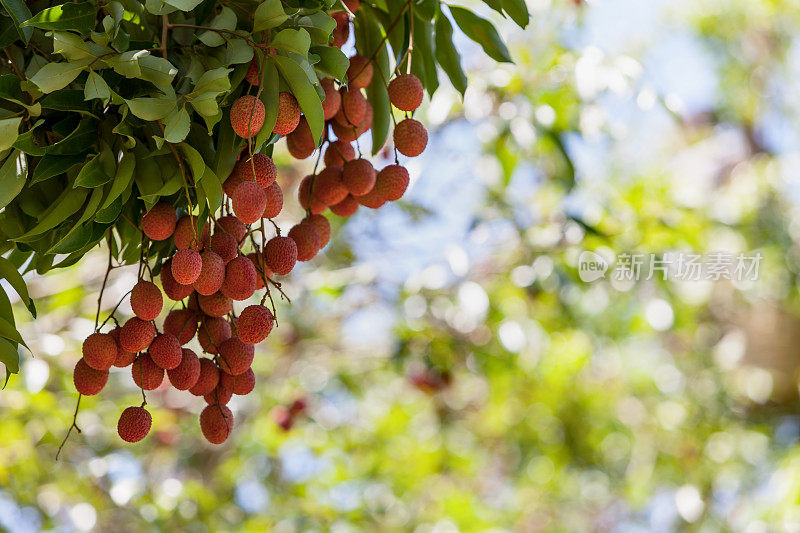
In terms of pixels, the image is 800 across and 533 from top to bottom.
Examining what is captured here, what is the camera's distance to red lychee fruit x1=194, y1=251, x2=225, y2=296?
1.62 feet

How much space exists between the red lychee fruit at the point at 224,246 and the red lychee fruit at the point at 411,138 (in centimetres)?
15

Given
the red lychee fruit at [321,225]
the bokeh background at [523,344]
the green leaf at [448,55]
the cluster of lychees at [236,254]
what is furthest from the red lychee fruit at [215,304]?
the bokeh background at [523,344]

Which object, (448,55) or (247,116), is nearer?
(247,116)

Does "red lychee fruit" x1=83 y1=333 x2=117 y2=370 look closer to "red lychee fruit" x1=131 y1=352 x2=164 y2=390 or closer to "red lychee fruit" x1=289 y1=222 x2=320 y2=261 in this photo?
"red lychee fruit" x1=131 y1=352 x2=164 y2=390

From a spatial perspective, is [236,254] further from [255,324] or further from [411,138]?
[411,138]

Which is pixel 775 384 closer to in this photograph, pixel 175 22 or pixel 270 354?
pixel 270 354

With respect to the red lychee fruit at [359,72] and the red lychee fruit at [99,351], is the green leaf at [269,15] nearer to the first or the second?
the red lychee fruit at [359,72]

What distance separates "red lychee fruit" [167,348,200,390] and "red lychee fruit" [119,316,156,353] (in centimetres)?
3

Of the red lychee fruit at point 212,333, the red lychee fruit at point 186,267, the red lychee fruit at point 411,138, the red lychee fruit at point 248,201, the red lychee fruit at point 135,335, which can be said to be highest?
the red lychee fruit at point 248,201

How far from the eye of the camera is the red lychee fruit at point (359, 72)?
58cm

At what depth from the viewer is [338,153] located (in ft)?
1.99

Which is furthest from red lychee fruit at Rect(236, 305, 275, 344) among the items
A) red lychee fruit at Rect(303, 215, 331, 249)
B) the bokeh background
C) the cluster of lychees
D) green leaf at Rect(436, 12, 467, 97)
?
the bokeh background

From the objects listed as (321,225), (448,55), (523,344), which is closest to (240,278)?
(321,225)

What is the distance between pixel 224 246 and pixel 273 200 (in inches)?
1.8
